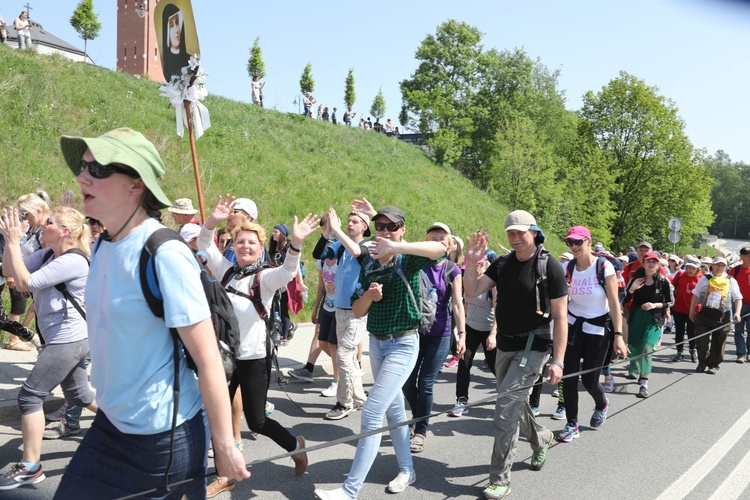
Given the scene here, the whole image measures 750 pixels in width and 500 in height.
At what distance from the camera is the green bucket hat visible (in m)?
2.08

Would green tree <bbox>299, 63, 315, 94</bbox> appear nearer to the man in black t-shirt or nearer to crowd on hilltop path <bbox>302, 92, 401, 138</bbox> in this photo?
crowd on hilltop path <bbox>302, 92, 401, 138</bbox>

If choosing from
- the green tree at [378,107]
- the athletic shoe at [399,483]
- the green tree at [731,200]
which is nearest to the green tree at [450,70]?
the green tree at [378,107]

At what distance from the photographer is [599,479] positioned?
5000mm

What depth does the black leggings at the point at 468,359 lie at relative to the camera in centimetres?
696

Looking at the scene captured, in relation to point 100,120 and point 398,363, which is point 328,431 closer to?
point 398,363

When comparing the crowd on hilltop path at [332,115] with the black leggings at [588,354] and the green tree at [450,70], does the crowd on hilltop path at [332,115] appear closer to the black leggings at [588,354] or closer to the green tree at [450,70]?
the green tree at [450,70]

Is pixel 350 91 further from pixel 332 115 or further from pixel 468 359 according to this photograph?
pixel 468 359

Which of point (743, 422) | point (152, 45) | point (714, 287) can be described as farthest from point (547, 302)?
point (152, 45)

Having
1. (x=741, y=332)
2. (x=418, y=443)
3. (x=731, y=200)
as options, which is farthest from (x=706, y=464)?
(x=731, y=200)

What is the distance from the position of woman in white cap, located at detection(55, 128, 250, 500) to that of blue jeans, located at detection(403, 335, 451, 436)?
337cm

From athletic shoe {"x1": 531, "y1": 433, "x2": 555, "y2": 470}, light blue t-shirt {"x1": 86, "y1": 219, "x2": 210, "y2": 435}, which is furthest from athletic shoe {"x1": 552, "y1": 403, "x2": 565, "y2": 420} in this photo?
light blue t-shirt {"x1": 86, "y1": 219, "x2": 210, "y2": 435}

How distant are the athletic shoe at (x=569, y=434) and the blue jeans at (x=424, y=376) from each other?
1.42m

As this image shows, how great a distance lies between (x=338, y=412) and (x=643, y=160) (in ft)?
142

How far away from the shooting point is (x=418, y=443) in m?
5.57
